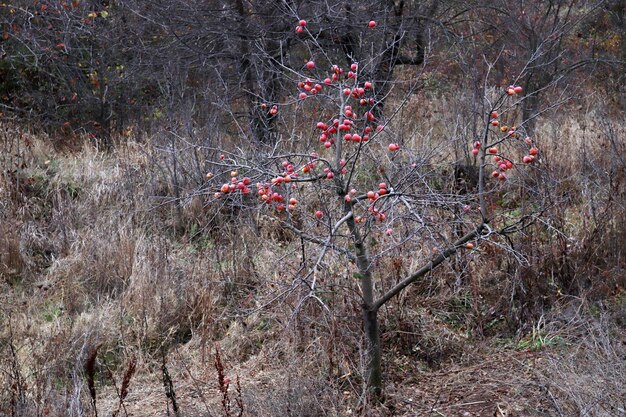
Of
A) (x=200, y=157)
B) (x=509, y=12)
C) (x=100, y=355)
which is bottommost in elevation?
(x=100, y=355)

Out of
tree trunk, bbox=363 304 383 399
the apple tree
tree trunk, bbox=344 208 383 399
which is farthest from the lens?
tree trunk, bbox=363 304 383 399

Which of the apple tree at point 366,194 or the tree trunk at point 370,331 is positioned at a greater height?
the apple tree at point 366,194

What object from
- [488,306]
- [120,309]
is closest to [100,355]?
[120,309]

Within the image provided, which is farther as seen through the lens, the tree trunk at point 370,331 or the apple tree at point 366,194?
the tree trunk at point 370,331

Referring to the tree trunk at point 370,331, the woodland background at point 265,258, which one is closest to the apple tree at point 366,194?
the tree trunk at point 370,331

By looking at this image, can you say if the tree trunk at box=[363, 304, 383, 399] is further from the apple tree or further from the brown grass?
the brown grass

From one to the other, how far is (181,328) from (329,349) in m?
1.40

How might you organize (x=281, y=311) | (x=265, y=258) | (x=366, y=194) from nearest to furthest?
(x=366, y=194) < (x=281, y=311) < (x=265, y=258)

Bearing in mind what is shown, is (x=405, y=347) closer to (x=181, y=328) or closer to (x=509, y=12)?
(x=181, y=328)

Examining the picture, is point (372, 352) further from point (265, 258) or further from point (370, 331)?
point (265, 258)

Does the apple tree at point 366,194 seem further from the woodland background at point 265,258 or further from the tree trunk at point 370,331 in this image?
the woodland background at point 265,258

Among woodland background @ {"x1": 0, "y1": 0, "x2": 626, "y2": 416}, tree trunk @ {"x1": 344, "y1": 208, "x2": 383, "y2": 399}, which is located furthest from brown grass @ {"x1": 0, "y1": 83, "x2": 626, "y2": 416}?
tree trunk @ {"x1": 344, "y1": 208, "x2": 383, "y2": 399}

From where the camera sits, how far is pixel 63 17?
10531 mm

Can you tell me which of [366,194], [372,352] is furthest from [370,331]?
[366,194]
